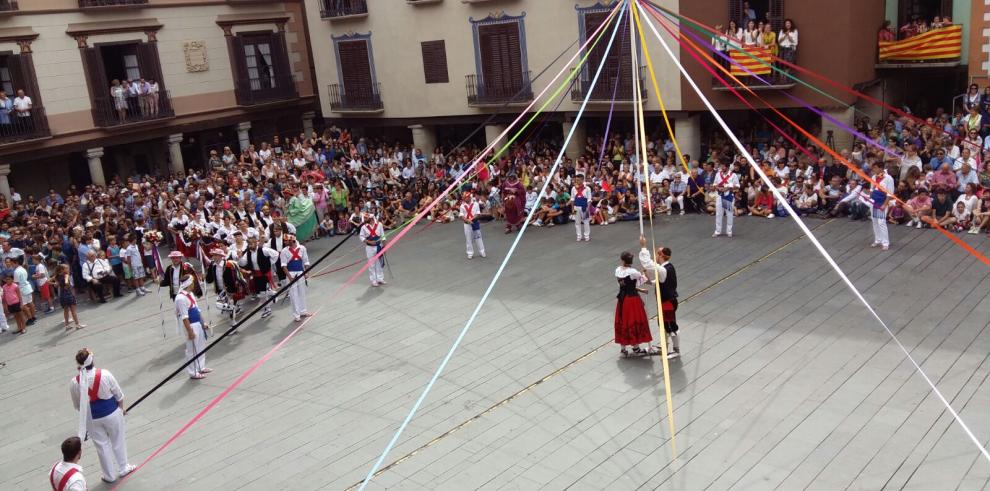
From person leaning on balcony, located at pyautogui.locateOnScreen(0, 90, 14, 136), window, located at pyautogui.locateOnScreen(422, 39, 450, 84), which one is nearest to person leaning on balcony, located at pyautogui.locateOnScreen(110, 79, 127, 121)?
person leaning on balcony, located at pyautogui.locateOnScreen(0, 90, 14, 136)

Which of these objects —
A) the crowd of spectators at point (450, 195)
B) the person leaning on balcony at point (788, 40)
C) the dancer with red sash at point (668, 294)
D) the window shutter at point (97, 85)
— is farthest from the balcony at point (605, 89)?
the window shutter at point (97, 85)

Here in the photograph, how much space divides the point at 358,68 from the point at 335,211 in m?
7.19

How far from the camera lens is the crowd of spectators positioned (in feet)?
51.5

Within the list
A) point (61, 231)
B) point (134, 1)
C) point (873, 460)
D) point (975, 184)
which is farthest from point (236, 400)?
point (134, 1)

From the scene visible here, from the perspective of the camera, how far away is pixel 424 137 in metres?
25.8

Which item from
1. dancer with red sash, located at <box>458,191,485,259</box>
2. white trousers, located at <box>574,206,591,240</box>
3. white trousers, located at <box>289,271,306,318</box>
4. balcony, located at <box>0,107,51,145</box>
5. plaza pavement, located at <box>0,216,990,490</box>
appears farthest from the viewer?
balcony, located at <box>0,107,51,145</box>

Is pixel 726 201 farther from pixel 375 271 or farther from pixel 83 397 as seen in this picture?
pixel 83 397

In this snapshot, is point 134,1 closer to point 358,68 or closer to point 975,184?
point 358,68

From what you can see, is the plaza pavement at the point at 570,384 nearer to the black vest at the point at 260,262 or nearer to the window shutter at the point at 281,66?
the black vest at the point at 260,262

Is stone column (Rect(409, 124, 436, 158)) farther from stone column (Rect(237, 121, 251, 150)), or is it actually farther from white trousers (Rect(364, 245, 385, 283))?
white trousers (Rect(364, 245, 385, 283))

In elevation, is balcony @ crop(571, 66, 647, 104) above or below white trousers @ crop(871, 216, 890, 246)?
above

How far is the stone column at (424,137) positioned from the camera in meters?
25.7

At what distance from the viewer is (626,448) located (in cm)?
838

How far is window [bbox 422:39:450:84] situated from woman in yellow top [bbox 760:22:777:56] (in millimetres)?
9464
